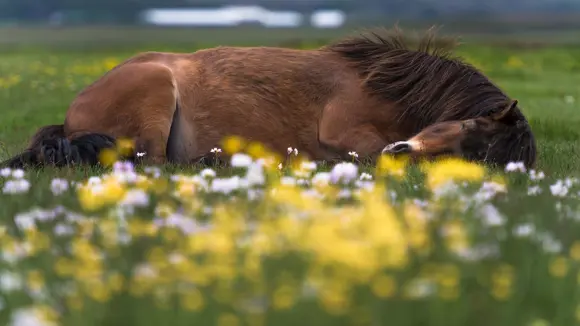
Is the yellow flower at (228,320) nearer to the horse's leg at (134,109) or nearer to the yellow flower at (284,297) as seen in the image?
the yellow flower at (284,297)

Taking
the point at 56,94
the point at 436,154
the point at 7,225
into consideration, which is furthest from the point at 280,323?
the point at 56,94

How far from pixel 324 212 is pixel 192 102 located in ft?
17.1

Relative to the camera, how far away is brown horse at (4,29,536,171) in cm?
792

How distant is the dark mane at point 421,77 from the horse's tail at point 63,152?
254cm

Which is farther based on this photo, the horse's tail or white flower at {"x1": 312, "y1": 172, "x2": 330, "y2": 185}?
the horse's tail

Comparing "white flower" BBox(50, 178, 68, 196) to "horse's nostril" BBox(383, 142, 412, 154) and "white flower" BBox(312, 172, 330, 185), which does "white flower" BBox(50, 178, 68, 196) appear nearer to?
"white flower" BBox(312, 172, 330, 185)

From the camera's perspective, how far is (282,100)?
8289 mm

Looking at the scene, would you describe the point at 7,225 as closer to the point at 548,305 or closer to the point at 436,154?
the point at 548,305

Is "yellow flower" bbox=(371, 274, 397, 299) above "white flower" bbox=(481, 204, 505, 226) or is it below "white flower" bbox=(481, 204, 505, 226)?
above

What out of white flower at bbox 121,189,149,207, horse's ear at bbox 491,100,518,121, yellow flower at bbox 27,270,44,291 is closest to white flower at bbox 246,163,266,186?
white flower at bbox 121,189,149,207

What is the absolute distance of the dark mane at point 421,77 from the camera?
7.97m

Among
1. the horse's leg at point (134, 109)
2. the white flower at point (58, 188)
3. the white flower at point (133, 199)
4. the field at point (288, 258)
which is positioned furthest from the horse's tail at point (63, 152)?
the white flower at point (133, 199)

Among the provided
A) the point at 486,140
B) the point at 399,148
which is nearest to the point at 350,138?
the point at 399,148

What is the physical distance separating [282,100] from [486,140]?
76.8 inches
